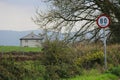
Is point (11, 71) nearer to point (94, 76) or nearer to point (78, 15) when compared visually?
point (94, 76)

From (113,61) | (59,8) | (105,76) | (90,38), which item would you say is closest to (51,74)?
(105,76)

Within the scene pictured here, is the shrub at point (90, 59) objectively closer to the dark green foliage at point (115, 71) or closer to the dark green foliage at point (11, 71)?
the dark green foliage at point (115, 71)

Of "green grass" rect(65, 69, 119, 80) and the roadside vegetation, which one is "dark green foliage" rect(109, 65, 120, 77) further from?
"green grass" rect(65, 69, 119, 80)

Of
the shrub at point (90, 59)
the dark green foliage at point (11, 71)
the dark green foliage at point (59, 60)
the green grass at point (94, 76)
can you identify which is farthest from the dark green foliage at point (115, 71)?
the dark green foliage at point (11, 71)

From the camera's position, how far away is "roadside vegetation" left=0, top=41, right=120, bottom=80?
1675cm

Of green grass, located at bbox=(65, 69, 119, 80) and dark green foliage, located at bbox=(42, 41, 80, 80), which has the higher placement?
dark green foliage, located at bbox=(42, 41, 80, 80)

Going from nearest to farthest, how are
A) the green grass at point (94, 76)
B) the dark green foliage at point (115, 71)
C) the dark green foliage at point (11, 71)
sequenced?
the dark green foliage at point (11, 71) < the green grass at point (94, 76) < the dark green foliage at point (115, 71)

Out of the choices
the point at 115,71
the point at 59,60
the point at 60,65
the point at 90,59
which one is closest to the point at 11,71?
the point at 60,65

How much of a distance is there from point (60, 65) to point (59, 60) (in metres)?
0.55

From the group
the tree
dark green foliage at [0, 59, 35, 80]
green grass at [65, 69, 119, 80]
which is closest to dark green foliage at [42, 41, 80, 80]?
green grass at [65, 69, 119, 80]

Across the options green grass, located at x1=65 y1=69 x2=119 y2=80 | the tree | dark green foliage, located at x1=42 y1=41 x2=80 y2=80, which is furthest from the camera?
the tree

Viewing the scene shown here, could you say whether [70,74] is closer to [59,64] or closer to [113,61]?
[59,64]

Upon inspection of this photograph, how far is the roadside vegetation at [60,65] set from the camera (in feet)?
55.0

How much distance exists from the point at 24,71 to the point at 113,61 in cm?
1100
